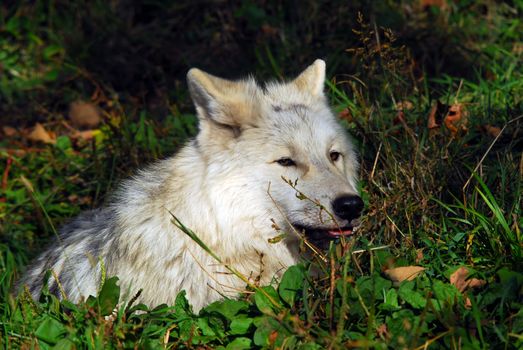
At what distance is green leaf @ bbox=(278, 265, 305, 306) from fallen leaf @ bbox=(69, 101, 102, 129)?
14.6 ft

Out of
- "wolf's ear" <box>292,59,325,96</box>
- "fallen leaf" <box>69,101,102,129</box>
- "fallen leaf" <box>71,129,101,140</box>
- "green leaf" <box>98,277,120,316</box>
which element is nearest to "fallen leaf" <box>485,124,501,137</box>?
"wolf's ear" <box>292,59,325,96</box>

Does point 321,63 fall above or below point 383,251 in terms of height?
above

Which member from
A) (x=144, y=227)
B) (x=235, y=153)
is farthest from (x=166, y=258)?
(x=235, y=153)

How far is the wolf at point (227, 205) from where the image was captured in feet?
13.4

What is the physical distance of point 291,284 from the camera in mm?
3641

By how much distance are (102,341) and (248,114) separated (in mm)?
1560

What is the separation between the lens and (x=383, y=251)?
3867 mm

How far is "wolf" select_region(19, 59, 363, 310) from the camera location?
4074 mm

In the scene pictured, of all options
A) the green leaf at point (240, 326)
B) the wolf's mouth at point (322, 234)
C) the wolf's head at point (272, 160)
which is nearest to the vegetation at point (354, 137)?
the green leaf at point (240, 326)

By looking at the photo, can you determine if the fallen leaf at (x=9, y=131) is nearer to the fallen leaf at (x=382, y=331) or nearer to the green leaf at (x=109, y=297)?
the green leaf at (x=109, y=297)

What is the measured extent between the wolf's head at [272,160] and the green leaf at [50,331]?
3.53ft

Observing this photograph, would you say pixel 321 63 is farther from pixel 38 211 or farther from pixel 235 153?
pixel 38 211

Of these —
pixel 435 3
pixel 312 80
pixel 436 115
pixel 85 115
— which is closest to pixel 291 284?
pixel 312 80

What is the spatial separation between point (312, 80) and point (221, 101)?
836mm
